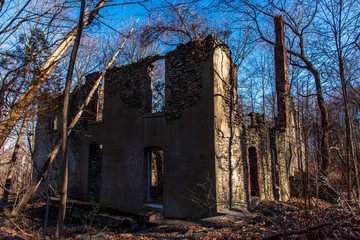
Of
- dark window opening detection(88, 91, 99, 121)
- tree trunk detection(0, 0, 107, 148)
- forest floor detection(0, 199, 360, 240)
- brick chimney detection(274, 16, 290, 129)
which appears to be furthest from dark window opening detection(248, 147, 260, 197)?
tree trunk detection(0, 0, 107, 148)

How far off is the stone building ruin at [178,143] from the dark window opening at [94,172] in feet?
0.14

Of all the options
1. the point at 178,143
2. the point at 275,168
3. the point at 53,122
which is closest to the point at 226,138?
the point at 178,143

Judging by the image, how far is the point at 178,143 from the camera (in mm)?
8445

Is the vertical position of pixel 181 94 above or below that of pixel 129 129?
above

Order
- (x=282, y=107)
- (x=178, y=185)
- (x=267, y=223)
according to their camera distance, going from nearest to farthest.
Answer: (x=267, y=223)
(x=178, y=185)
(x=282, y=107)

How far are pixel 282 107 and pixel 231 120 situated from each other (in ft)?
25.0

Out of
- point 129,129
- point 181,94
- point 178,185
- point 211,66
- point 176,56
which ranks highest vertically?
point 176,56

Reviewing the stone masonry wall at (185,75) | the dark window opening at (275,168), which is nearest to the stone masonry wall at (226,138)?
the stone masonry wall at (185,75)

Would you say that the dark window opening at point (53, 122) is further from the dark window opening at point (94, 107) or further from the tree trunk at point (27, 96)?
the tree trunk at point (27, 96)

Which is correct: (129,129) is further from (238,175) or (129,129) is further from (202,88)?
(238,175)

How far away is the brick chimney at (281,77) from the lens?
1493 centimetres

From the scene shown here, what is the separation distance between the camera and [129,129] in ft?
32.8

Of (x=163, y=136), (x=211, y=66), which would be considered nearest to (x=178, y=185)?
(x=163, y=136)

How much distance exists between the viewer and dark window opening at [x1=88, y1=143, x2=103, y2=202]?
36.0 ft
